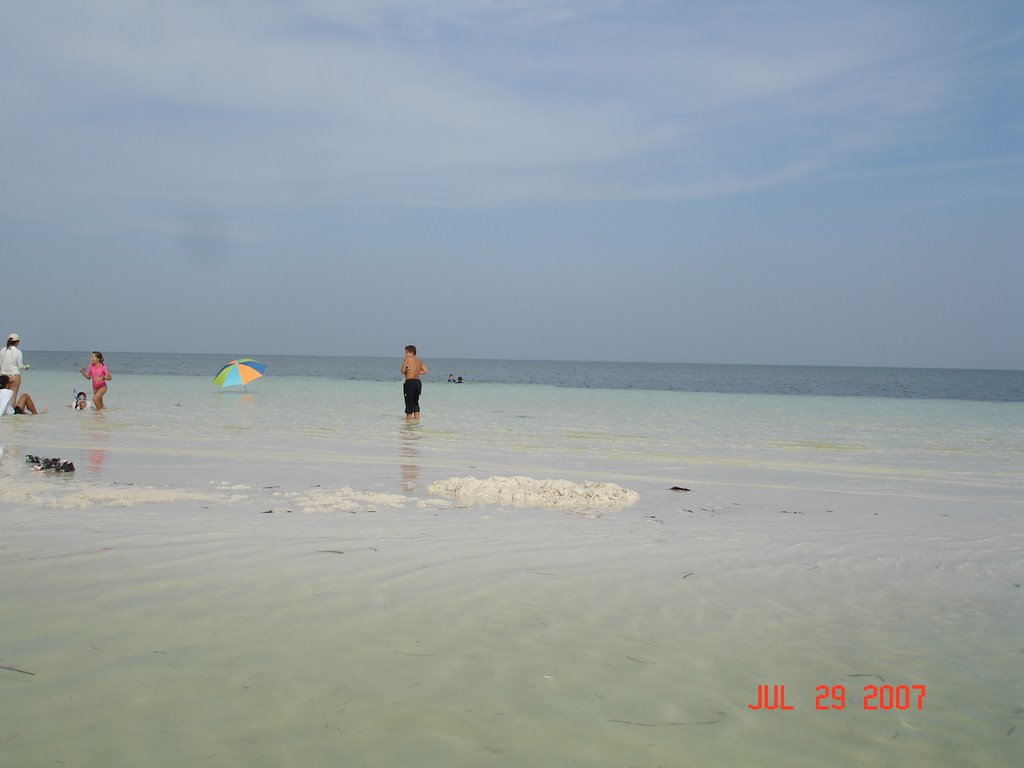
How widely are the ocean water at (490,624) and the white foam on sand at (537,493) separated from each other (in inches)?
11.8

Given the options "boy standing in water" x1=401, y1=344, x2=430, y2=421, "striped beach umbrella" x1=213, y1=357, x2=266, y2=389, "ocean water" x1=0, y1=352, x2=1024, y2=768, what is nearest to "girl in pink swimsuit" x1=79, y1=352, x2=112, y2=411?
"boy standing in water" x1=401, y1=344, x2=430, y2=421

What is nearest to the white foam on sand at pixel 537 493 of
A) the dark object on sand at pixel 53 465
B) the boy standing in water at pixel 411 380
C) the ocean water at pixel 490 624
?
the ocean water at pixel 490 624

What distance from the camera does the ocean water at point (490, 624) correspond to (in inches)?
109

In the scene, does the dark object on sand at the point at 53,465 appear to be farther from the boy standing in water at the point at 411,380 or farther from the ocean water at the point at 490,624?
the boy standing in water at the point at 411,380

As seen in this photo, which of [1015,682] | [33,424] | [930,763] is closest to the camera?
[930,763]

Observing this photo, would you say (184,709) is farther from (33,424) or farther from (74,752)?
(33,424)

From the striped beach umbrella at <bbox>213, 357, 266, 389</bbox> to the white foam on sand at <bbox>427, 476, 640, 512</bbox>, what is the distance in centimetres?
2203

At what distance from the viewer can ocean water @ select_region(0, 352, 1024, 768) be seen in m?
2.76

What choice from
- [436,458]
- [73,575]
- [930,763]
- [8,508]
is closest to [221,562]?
[73,575]

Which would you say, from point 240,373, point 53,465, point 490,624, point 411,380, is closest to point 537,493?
point 490,624

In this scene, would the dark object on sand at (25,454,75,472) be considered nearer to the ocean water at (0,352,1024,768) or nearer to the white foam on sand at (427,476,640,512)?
the ocean water at (0,352,1024,768)

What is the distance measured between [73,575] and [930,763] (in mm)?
4444

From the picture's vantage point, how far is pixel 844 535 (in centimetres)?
659

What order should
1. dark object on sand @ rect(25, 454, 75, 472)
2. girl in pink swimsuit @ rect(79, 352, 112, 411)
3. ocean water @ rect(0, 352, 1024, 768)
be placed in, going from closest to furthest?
ocean water @ rect(0, 352, 1024, 768) → dark object on sand @ rect(25, 454, 75, 472) → girl in pink swimsuit @ rect(79, 352, 112, 411)
